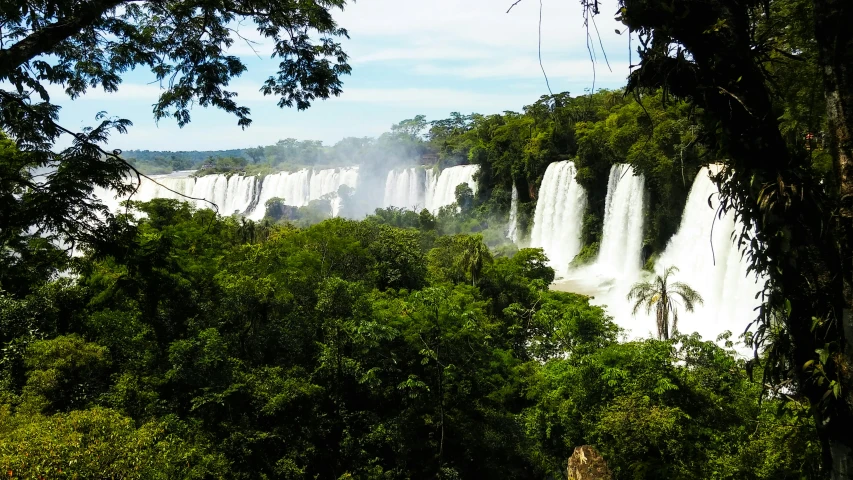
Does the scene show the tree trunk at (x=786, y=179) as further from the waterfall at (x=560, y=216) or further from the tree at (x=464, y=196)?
the tree at (x=464, y=196)

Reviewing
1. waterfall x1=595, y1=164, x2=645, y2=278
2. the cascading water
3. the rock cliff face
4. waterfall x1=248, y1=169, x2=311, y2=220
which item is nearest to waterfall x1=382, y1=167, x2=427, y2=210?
waterfall x1=248, y1=169, x2=311, y2=220

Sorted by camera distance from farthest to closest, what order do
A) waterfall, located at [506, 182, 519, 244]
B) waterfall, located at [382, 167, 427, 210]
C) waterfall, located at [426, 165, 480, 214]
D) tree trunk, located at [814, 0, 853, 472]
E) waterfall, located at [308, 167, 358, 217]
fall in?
waterfall, located at [308, 167, 358, 217], waterfall, located at [382, 167, 427, 210], waterfall, located at [426, 165, 480, 214], waterfall, located at [506, 182, 519, 244], tree trunk, located at [814, 0, 853, 472]

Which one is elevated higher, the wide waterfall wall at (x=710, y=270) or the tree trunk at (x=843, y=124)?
the tree trunk at (x=843, y=124)

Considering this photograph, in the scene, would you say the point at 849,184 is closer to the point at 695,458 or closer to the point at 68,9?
the point at 68,9

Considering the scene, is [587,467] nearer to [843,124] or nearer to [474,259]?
[843,124]

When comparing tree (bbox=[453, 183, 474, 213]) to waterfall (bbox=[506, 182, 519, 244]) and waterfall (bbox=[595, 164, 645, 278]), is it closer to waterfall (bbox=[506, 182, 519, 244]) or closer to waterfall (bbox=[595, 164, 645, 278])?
waterfall (bbox=[506, 182, 519, 244])

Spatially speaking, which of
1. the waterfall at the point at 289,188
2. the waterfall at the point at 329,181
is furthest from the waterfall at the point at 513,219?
the waterfall at the point at 289,188

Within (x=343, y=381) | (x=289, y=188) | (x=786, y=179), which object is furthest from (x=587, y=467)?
(x=289, y=188)
